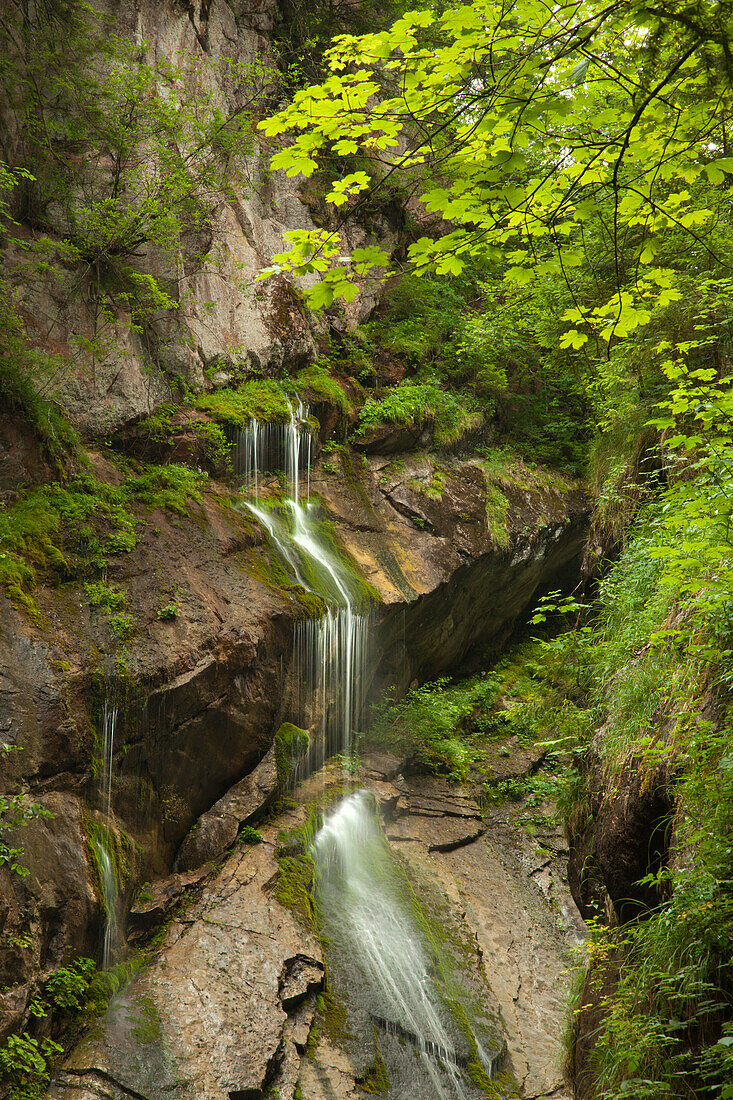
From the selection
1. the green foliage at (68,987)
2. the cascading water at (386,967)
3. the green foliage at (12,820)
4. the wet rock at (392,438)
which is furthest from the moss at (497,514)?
the green foliage at (68,987)

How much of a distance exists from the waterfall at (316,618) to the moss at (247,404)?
17 cm

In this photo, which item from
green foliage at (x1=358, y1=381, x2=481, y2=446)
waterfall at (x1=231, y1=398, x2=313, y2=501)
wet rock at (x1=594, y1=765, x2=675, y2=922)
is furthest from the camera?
green foliage at (x1=358, y1=381, x2=481, y2=446)

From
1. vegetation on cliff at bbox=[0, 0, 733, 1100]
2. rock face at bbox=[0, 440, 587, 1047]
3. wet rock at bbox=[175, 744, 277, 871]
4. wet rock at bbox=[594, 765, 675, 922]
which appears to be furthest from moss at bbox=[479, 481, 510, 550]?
wet rock at bbox=[594, 765, 675, 922]

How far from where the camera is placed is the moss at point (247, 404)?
8875mm

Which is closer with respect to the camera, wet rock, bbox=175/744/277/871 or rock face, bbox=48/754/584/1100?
rock face, bbox=48/754/584/1100

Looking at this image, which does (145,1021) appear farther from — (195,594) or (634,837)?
(634,837)

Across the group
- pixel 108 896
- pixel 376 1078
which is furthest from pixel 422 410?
pixel 376 1078

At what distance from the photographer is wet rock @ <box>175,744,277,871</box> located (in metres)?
6.43

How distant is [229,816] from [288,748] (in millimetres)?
1080

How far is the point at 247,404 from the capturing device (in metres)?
9.22

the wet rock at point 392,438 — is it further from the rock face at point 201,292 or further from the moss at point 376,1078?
the moss at point 376,1078

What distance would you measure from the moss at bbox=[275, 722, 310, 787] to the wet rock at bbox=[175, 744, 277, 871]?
97 millimetres

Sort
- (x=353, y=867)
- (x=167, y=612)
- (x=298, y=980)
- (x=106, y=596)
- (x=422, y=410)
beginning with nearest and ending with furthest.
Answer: (x=298, y=980) < (x=106, y=596) < (x=167, y=612) < (x=353, y=867) < (x=422, y=410)

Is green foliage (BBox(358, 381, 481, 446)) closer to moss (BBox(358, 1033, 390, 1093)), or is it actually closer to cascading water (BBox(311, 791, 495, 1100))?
cascading water (BBox(311, 791, 495, 1100))
